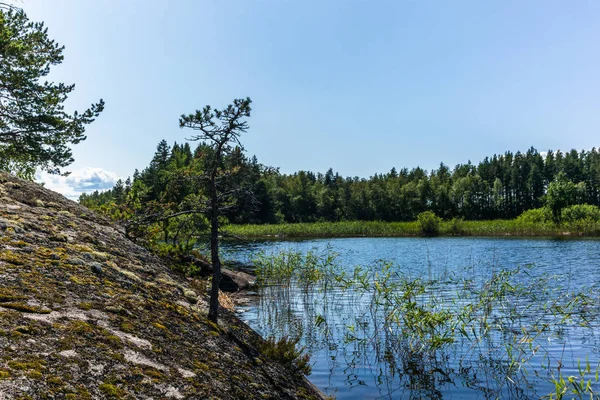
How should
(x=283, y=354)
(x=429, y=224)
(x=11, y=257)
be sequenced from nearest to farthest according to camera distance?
1. (x=11, y=257)
2. (x=283, y=354)
3. (x=429, y=224)

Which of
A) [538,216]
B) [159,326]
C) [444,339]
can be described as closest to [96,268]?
[159,326]

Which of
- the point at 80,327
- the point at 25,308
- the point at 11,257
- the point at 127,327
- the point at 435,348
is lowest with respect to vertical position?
the point at 435,348

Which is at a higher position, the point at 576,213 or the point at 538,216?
the point at 576,213

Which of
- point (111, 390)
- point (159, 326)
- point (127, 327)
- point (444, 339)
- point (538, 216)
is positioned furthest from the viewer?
point (538, 216)

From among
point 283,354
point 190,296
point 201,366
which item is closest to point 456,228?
point 283,354

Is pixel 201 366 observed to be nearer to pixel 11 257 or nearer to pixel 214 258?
pixel 214 258

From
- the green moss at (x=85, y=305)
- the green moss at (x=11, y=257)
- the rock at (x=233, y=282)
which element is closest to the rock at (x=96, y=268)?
the green moss at (x=11, y=257)

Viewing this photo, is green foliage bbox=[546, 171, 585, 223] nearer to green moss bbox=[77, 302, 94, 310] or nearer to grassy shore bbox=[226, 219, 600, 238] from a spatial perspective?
grassy shore bbox=[226, 219, 600, 238]

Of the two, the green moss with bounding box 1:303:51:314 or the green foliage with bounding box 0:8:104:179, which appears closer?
the green moss with bounding box 1:303:51:314

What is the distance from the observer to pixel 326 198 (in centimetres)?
11781

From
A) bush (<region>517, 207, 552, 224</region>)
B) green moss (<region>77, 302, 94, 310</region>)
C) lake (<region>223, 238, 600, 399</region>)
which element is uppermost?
bush (<region>517, 207, 552, 224</region>)

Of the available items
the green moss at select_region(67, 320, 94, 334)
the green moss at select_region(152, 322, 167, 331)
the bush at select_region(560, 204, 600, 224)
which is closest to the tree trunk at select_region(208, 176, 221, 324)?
the green moss at select_region(152, 322, 167, 331)

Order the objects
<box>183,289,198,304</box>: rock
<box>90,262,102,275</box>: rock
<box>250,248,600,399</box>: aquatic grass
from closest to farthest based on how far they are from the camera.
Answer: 1. <box>90,262,102,275</box>: rock
2. <box>183,289,198,304</box>: rock
3. <box>250,248,600,399</box>: aquatic grass

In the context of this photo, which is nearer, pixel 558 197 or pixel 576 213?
pixel 576 213
